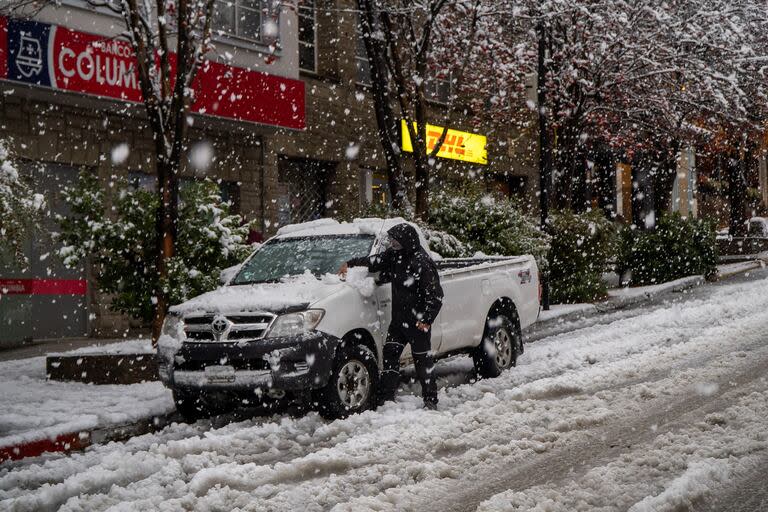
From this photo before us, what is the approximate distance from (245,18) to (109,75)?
4755mm

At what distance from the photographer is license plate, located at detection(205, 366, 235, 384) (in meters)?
7.88

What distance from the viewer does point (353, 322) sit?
823 centimetres

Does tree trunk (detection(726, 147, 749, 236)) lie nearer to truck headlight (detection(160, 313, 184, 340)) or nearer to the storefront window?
the storefront window

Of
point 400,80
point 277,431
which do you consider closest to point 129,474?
point 277,431

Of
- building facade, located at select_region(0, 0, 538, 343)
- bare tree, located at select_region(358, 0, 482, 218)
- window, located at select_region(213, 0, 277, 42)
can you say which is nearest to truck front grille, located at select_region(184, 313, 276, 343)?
building facade, located at select_region(0, 0, 538, 343)

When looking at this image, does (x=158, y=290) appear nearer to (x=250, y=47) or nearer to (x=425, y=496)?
(x=425, y=496)

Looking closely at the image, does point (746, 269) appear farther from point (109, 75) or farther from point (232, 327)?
point (232, 327)

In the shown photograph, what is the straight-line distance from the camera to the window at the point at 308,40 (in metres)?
21.9

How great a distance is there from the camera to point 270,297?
26.4 ft

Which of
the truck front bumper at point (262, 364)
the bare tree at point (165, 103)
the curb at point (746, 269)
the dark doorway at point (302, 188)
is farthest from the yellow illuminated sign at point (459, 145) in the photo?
the truck front bumper at point (262, 364)

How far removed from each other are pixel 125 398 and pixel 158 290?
2.08 m

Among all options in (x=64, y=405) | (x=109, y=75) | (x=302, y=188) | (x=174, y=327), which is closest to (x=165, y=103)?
(x=109, y=75)

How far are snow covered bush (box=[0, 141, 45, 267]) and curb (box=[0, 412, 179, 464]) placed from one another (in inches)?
92.6

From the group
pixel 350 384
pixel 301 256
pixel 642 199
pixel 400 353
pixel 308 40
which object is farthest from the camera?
pixel 642 199
